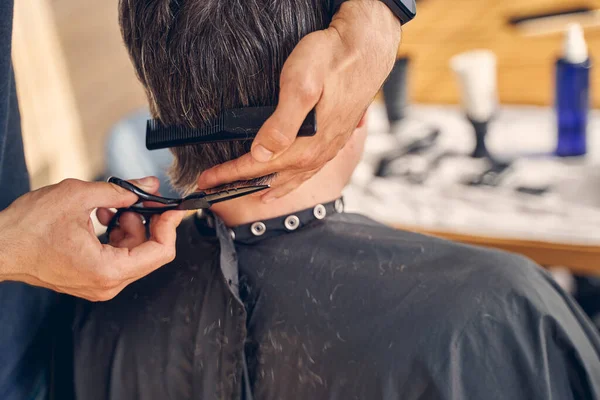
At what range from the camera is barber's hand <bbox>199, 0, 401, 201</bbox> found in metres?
0.93

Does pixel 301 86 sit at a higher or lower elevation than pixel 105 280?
higher

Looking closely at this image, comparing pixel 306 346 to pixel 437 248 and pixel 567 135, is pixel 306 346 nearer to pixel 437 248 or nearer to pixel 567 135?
pixel 437 248

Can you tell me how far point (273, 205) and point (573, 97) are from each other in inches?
43.5

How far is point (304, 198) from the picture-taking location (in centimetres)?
121

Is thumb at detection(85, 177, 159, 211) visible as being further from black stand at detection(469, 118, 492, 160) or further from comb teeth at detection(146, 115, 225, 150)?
black stand at detection(469, 118, 492, 160)

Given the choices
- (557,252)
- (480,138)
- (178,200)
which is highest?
(178,200)

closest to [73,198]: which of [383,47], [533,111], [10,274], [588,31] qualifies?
[10,274]

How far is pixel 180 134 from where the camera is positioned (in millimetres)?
1052

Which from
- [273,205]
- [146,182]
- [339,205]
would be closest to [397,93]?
[339,205]

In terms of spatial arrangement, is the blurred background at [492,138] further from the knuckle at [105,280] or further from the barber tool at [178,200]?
the knuckle at [105,280]

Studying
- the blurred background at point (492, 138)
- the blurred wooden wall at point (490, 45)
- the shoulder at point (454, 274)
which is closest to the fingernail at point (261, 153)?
the shoulder at point (454, 274)

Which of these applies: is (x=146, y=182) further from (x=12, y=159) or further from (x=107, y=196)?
(x=12, y=159)

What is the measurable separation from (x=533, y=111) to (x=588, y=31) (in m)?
0.48

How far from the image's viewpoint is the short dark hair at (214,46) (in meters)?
0.97
